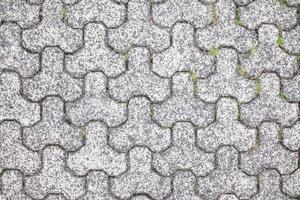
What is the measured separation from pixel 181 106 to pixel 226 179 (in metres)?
0.41

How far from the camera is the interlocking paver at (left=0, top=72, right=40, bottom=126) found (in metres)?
2.22

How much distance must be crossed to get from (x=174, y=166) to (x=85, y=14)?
32.6 inches

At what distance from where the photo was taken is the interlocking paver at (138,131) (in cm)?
226

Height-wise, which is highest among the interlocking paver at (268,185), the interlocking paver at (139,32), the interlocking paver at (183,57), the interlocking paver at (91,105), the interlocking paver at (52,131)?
the interlocking paver at (139,32)

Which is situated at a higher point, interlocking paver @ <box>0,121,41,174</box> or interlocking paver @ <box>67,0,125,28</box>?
interlocking paver @ <box>67,0,125,28</box>

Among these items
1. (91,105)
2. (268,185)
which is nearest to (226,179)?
(268,185)

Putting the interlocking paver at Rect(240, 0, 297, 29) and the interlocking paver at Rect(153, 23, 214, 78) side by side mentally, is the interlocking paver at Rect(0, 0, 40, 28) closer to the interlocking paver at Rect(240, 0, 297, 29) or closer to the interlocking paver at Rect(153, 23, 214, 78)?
the interlocking paver at Rect(153, 23, 214, 78)

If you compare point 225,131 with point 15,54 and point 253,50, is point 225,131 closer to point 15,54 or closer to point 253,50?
point 253,50

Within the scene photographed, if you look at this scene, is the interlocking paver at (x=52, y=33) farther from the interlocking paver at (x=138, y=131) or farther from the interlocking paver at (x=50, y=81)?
the interlocking paver at (x=138, y=131)

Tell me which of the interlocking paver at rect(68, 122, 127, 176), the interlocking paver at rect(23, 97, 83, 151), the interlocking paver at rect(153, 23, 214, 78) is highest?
the interlocking paver at rect(153, 23, 214, 78)

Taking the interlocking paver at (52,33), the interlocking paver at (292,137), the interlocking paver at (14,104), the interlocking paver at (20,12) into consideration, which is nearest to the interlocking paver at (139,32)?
the interlocking paver at (52,33)

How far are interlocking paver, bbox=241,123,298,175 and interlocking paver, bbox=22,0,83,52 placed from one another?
96 cm

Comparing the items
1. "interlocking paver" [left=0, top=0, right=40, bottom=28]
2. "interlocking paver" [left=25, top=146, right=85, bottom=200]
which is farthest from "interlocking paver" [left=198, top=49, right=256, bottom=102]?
"interlocking paver" [left=0, top=0, right=40, bottom=28]

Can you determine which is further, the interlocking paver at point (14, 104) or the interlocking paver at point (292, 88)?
the interlocking paver at point (292, 88)
